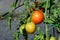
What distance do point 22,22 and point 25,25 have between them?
0.13ft

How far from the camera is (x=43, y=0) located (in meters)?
1.17

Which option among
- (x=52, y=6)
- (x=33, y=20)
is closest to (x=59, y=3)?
(x=52, y=6)

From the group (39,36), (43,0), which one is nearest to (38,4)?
(43,0)

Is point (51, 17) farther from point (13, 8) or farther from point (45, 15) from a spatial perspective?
point (13, 8)

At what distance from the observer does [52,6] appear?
1.18 meters

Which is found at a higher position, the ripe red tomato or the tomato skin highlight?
the ripe red tomato

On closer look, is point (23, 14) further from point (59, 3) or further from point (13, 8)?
point (59, 3)

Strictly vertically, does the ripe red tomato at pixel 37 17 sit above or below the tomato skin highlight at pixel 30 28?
above

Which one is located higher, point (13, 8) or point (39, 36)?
point (13, 8)

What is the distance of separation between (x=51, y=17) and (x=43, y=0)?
3.9 inches

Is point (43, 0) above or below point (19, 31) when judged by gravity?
above

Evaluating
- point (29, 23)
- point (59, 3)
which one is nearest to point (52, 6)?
point (59, 3)

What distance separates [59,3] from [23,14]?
19 centimetres

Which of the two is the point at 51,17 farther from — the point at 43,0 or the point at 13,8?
the point at 13,8
